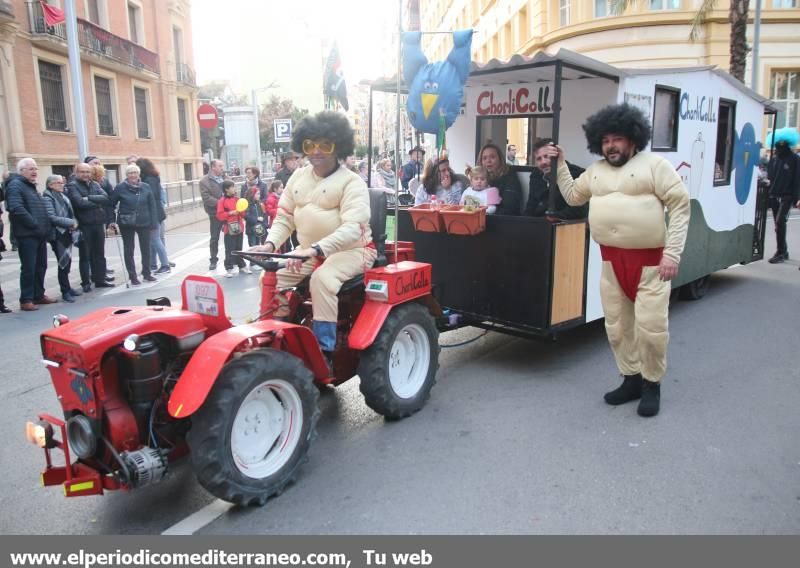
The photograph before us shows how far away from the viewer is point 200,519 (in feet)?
10.8

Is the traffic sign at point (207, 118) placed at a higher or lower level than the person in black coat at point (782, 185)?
higher

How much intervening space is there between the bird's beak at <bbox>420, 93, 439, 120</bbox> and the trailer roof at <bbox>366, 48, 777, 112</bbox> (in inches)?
25.0

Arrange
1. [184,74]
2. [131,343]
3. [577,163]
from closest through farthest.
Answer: [131,343] → [577,163] → [184,74]

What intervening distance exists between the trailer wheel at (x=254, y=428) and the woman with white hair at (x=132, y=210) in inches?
293

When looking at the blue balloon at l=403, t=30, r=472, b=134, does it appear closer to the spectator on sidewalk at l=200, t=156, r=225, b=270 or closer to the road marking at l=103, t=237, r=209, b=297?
the road marking at l=103, t=237, r=209, b=297

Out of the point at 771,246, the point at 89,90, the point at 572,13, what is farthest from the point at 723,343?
the point at 89,90

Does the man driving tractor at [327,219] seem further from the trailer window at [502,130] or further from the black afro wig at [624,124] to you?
the trailer window at [502,130]

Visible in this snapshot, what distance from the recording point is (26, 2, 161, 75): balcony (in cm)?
1988

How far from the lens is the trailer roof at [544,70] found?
5.09 meters

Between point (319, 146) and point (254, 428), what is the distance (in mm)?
1921

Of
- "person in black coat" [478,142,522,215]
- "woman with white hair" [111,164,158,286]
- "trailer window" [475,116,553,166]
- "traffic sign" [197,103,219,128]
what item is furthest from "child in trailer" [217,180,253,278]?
"traffic sign" [197,103,219,128]

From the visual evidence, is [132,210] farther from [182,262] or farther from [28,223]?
[182,262]

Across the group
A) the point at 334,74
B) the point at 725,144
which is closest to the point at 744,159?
the point at 725,144

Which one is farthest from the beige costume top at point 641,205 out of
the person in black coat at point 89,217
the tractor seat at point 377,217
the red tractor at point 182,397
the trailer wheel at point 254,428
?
the person in black coat at point 89,217
